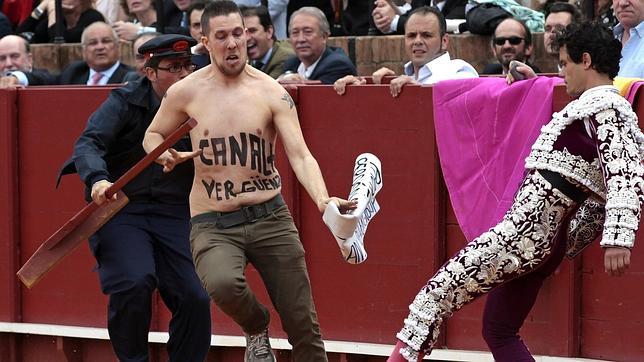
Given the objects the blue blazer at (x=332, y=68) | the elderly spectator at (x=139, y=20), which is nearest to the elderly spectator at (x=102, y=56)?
the elderly spectator at (x=139, y=20)

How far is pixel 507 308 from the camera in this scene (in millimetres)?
7641

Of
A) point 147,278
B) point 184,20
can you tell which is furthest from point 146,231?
point 184,20

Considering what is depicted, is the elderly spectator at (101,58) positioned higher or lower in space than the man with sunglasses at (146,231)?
higher

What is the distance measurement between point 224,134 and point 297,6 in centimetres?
438

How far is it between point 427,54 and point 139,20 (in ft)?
13.9

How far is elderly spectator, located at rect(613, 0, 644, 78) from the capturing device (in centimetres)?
882

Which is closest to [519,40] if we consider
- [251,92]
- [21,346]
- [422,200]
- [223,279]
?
[422,200]

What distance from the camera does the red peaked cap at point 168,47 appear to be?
28.1ft

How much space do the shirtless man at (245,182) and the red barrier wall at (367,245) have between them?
1.44 m

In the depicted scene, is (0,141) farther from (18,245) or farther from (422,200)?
(422,200)

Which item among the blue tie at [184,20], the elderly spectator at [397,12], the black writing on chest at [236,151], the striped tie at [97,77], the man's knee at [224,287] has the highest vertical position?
the elderly spectator at [397,12]

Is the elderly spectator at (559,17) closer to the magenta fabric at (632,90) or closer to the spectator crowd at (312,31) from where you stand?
the spectator crowd at (312,31)

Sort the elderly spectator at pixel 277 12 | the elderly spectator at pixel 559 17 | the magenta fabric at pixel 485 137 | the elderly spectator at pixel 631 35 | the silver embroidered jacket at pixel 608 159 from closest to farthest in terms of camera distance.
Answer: the silver embroidered jacket at pixel 608 159
the magenta fabric at pixel 485 137
the elderly spectator at pixel 631 35
the elderly spectator at pixel 559 17
the elderly spectator at pixel 277 12

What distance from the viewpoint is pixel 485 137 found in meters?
8.75
